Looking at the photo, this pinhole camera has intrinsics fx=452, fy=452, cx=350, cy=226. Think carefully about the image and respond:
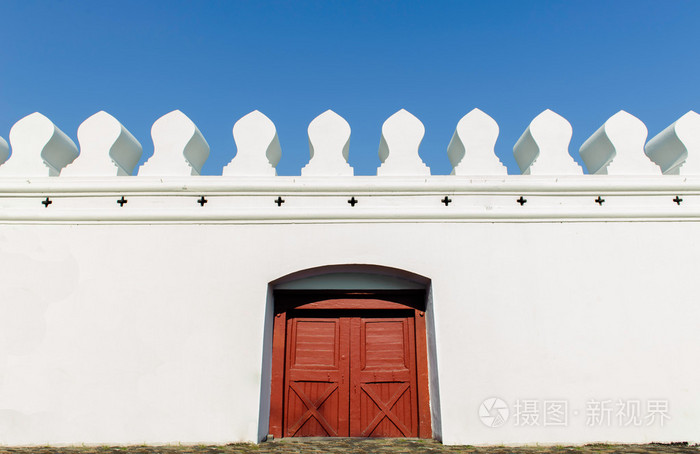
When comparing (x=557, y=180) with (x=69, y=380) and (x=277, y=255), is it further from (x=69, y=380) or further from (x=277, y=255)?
(x=69, y=380)

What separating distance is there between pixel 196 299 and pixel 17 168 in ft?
8.71

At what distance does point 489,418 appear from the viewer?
165 inches

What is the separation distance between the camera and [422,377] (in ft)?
15.2

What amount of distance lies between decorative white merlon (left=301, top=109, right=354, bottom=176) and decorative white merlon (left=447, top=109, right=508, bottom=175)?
1.27m

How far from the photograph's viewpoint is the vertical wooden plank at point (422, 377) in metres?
4.54

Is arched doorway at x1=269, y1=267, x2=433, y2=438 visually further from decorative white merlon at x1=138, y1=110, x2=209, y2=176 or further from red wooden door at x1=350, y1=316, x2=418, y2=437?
decorative white merlon at x1=138, y1=110, x2=209, y2=176

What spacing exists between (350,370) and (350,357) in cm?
13

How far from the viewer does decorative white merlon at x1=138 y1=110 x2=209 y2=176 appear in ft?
16.8

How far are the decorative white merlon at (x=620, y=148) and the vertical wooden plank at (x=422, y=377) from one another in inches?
107

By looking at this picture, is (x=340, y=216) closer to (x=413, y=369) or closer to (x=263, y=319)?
(x=263, y=319)

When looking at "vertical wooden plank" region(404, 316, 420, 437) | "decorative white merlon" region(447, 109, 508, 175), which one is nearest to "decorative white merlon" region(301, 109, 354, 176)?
"decorative white merlon" region(447, 109, 508, 175)

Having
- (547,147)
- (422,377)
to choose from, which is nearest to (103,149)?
(422,377)

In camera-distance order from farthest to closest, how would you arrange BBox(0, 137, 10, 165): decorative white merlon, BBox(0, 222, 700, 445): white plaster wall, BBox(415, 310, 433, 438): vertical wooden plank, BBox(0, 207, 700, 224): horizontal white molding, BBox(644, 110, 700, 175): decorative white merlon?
BBox(0, 137, 10, 165): decorative white merlon → BBox(644, 110, 700, 175): decorative white merlon → BBox(0, 207, 700, 224): horizontal white molding → BBox(415, 310, 433, 438): vertical wooden plank → BBox(0, 222, 700, 445): white plaster wall

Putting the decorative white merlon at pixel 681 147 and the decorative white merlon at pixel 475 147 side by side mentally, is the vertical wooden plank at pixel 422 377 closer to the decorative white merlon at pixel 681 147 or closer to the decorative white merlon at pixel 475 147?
the decorative white merlon at pixel 475 147
